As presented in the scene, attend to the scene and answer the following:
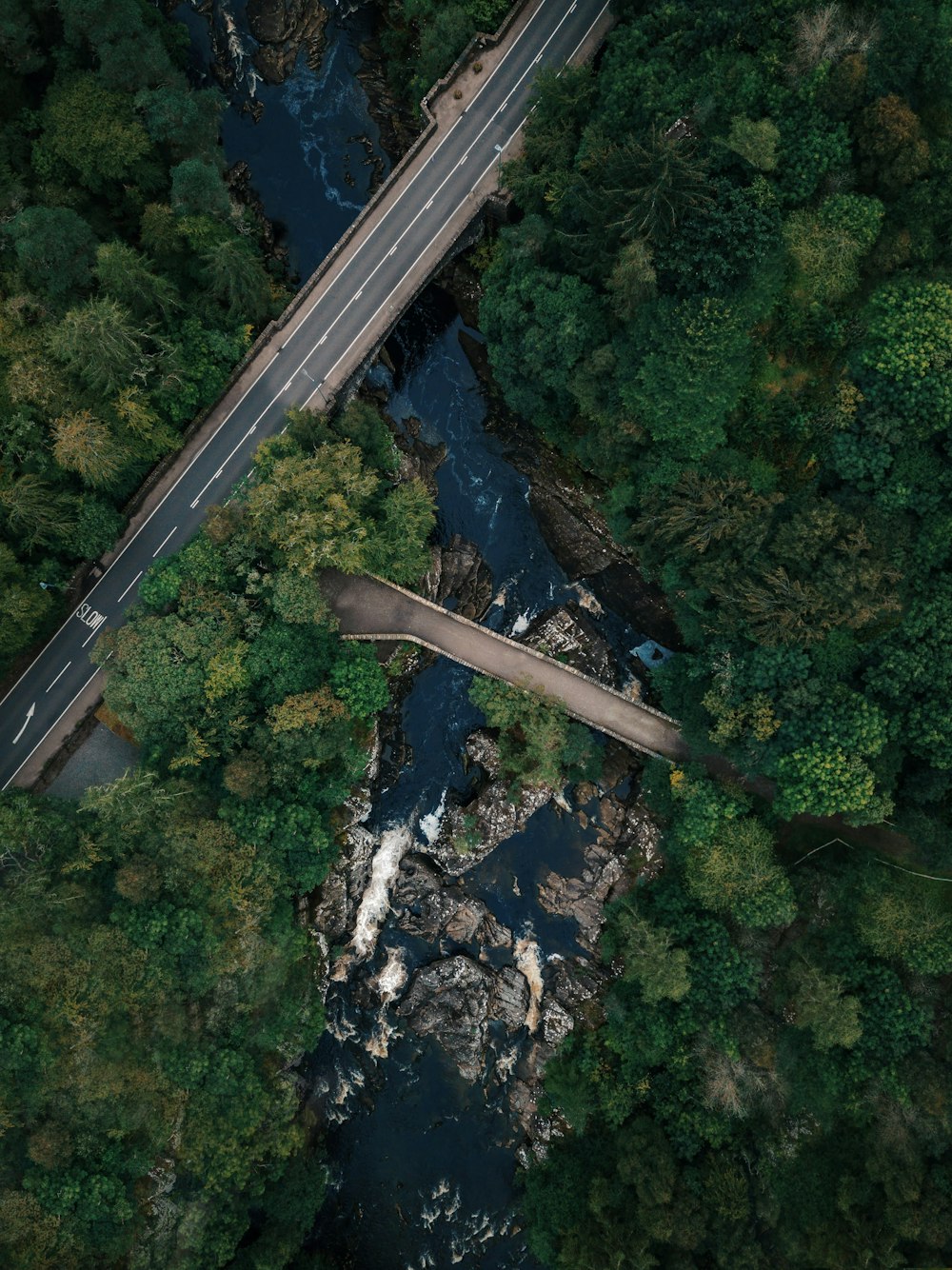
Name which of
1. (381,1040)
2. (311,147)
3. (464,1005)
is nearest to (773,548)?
(464,1005)

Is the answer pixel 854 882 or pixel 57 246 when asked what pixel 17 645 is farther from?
pixel 854 882

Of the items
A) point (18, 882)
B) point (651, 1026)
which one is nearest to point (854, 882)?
point (651, 1026)

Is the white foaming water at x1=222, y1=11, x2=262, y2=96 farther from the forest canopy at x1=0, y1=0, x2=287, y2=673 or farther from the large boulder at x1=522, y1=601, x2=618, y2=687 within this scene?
the large boulder at x1=522, y1=601, x2=618, y2=687

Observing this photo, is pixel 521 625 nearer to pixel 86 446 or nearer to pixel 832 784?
pixel 832 784

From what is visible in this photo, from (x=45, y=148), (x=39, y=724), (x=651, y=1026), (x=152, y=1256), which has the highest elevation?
(x=45, y=148)

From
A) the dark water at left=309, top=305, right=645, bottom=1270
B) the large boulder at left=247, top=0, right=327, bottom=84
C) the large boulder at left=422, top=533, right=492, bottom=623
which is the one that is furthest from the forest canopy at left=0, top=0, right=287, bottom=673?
the large boulder at left=422, top=533, right=492, bottom=623
